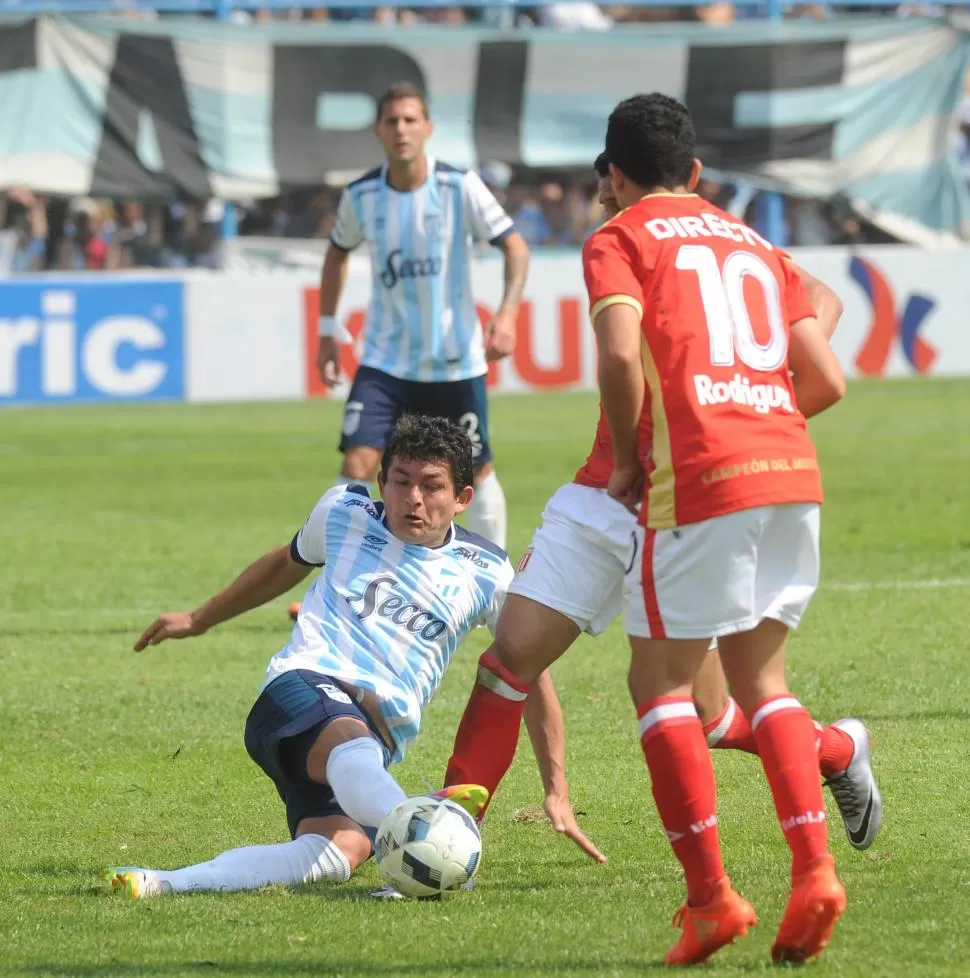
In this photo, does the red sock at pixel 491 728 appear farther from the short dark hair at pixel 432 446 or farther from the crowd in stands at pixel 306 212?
the crowd in stands at pixel 306 212

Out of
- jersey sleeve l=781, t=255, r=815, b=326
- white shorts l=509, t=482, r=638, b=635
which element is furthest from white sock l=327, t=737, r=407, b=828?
jersey sleeve l=781, t=255, r=815, b=326

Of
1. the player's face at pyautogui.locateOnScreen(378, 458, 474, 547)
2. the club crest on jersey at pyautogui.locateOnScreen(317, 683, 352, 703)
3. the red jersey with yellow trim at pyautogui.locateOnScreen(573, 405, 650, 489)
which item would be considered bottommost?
the club crest on jersey at pyautogui.locateOnScreen(317, 683, 352, 703)

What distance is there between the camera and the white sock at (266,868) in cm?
434

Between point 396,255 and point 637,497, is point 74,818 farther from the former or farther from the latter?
point 396,255

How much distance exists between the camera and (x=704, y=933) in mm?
3619

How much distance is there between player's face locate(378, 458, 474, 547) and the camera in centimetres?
461

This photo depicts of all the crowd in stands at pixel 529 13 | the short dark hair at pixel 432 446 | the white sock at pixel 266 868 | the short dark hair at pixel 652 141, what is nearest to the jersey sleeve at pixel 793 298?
the short dark hair at pixel 652 141

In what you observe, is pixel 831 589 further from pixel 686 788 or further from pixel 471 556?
pixel 686 788

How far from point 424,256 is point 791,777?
199 inches

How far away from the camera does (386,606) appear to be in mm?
4695

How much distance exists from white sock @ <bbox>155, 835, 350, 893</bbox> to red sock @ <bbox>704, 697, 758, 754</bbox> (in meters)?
1.00

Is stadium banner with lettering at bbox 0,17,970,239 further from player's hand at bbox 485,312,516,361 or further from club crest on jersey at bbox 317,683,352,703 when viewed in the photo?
club crest on jersey at bbox 317,683,352,703

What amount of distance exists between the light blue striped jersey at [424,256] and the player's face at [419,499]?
11.8 feet

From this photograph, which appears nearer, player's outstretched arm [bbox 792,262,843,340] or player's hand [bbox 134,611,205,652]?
player's outstretched arm [bbox 792,262,843,340]
